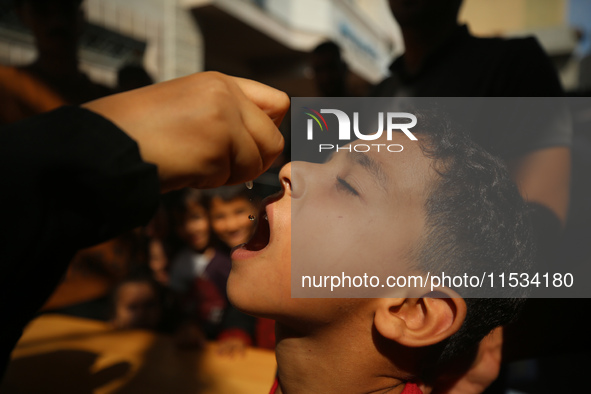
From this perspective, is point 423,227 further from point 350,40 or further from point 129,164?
point 350,40

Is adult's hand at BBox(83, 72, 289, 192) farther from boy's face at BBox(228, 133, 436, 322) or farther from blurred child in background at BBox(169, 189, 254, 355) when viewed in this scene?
blurred child in background at BBox(169, 189, 254, 355)

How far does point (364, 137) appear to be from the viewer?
85 cm

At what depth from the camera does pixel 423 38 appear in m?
1.33

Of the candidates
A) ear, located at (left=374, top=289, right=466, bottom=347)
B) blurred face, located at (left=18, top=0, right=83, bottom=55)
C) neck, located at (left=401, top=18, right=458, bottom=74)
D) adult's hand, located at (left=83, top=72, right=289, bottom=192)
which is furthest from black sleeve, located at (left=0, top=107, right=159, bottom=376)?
blurred face, located at (left=18, top=0, right=83, bottom=55)

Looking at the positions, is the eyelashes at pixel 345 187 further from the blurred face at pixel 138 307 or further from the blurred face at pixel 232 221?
the blurred face at pixel 138 307

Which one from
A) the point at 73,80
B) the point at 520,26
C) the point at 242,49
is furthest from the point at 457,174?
the point at 520,26

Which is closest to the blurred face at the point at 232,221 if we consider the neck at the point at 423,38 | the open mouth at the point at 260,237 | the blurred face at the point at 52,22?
the blurred face at the point at 52,22

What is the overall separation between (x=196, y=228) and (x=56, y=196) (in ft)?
7.56

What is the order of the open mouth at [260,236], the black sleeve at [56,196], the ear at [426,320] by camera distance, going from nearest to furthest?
the black sleeve at [56,196], the ear at [426,320], the open mouth at [260,236]

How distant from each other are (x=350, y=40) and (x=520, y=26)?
4.30 metres

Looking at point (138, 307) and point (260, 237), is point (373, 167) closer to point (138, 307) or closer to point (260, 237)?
point (260, 237)

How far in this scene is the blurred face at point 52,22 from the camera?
1708 millimetres

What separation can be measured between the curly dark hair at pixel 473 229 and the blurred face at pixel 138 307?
1964 millimetres

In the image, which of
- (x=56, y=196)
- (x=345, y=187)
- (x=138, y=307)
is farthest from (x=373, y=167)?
(x=138, y=307)
